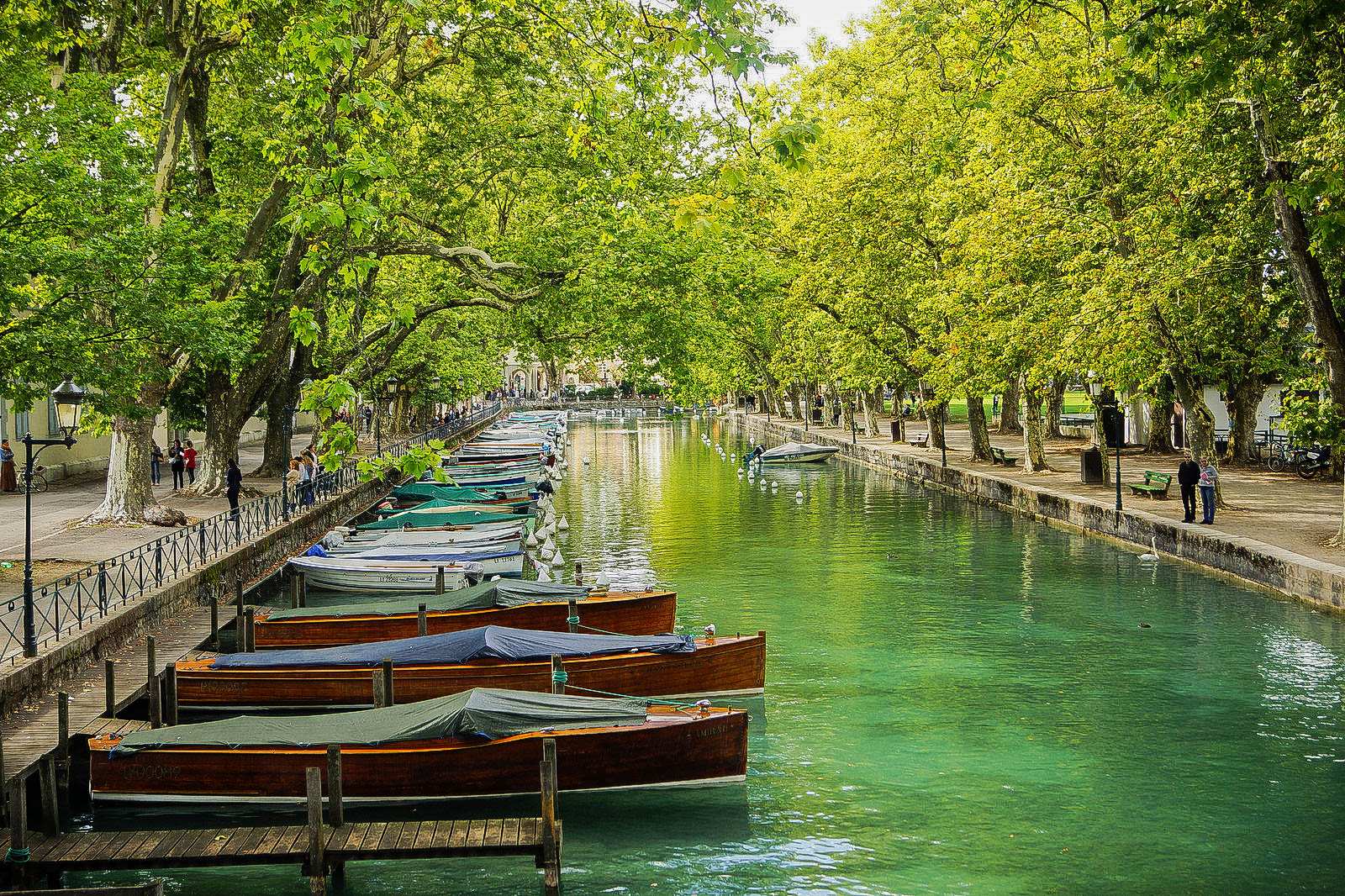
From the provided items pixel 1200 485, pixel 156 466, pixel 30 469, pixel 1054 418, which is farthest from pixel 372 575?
pixel 1054 418

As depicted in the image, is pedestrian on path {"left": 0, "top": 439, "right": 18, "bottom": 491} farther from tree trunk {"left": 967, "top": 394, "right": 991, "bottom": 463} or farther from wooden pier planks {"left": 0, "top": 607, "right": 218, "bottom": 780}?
tree trunk {"left": 967, "top": 394, "right": 991, "bottom": 463}

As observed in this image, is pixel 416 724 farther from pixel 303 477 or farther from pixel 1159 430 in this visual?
pixel 1159 430

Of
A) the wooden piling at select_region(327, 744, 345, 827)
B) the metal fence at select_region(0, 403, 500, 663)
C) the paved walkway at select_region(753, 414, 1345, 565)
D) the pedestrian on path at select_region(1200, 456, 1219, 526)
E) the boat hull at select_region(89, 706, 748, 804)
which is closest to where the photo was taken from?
the wooden piling at select_region(327, 744, 345, 827)

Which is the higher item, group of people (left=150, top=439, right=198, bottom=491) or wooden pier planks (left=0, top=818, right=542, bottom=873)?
group of people (left=150, top=439, right=198, bottom=491)

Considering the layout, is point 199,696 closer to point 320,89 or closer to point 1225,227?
point 320,89

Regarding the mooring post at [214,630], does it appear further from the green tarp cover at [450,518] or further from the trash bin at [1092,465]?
the trash bin at [1092,465]

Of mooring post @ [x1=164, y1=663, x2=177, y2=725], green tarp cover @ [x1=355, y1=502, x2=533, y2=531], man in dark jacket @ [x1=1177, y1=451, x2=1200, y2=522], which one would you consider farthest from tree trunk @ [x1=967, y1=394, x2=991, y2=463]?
mooring post @ [x1=164, y1=663, x2=177, y2=725]

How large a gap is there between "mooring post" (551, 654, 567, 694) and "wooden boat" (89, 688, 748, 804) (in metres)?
1.45

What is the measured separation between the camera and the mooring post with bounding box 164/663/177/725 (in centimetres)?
1553

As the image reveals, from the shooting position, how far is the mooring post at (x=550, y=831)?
1116 centimetres

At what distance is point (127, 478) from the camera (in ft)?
90.8

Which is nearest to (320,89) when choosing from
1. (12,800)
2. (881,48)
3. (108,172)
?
(12,800)

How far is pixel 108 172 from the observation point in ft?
73.9

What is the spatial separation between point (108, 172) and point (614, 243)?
1154 cm
